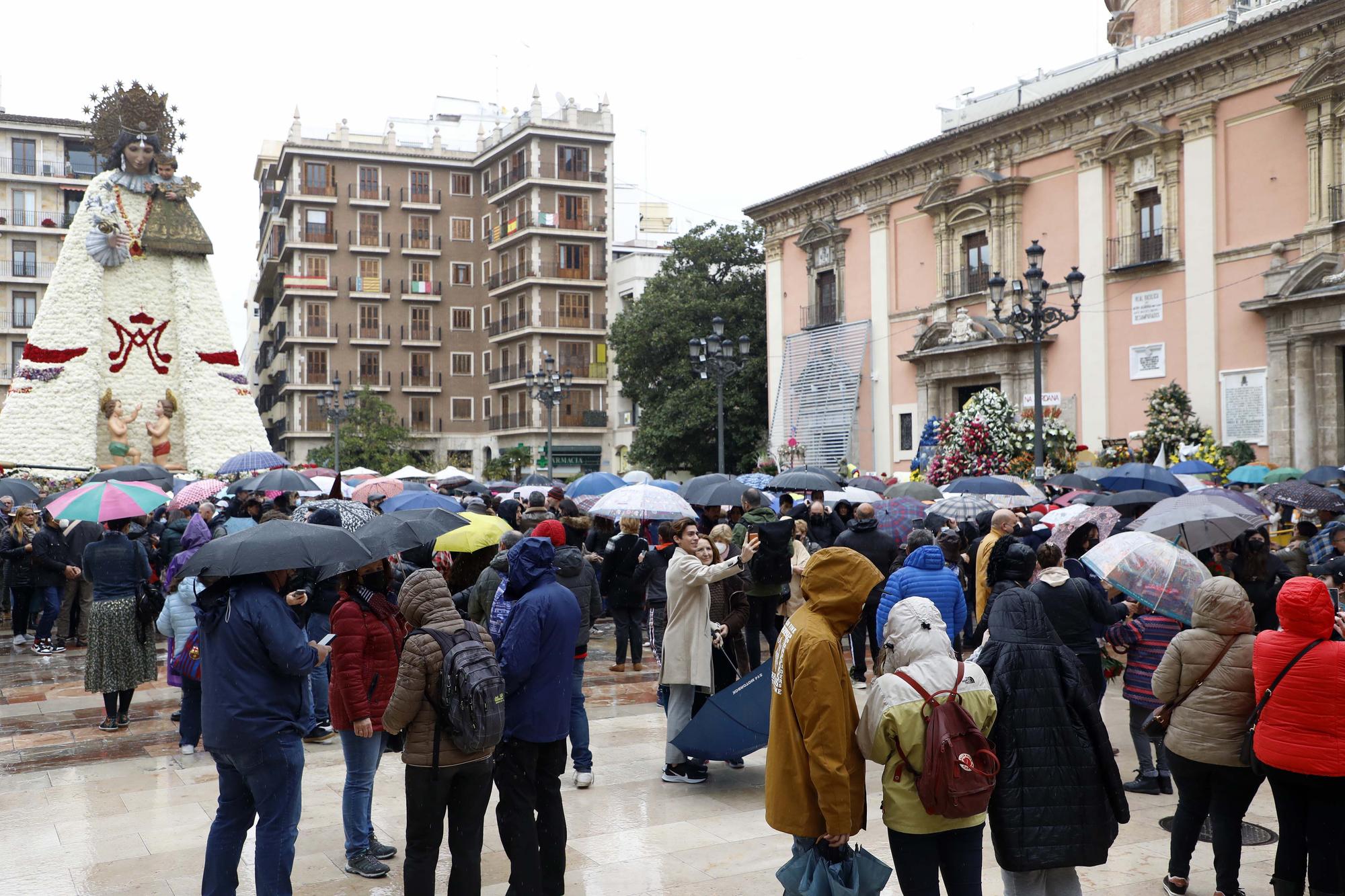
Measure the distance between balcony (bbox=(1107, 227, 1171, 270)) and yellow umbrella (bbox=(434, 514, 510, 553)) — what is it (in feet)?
65.7

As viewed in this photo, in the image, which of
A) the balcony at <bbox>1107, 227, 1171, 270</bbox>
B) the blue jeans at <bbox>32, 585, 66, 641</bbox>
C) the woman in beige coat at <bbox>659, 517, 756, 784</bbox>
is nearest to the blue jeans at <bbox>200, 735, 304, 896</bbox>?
the woman in beige coat at <bbox>659, 517, 756, 784</bbox>

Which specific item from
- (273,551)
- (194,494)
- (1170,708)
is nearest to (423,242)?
(194,494)

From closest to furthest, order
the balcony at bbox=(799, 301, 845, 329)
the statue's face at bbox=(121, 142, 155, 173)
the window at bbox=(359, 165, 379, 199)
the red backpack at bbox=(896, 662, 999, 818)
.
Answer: the red backpack at bbox=(896, 662, 999, 818) → the statue's face at bbox=(121, 142, 155, 173) → the balcony at bbox=(799, 301, 845, 329) → the window at bbox=(359, 165, 379, 199)

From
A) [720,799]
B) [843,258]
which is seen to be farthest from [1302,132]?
[720,799]

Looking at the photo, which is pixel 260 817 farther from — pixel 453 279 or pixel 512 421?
pixel 453 279

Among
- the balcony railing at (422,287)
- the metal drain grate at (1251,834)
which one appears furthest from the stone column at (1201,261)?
the balcony railing at (422,287)

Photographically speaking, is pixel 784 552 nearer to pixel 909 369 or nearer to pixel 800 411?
pixel 909 369

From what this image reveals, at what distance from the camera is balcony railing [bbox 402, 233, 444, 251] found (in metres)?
54.1

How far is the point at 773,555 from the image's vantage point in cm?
922

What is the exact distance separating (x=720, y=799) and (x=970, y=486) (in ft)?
26.1

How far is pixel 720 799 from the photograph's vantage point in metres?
6.80

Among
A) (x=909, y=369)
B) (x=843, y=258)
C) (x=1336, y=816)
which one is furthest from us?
(x=843, y=258)

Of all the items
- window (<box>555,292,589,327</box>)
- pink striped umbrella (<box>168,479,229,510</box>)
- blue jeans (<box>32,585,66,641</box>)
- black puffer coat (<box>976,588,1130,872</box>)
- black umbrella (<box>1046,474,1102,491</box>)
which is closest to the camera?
black puffer coat (<box>976,588,1130,872</box>)

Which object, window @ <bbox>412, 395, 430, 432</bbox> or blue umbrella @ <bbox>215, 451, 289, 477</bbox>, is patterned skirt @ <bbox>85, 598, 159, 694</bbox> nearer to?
blue umbrella @ <bbox>215, 451, 289, 477</bbox>
